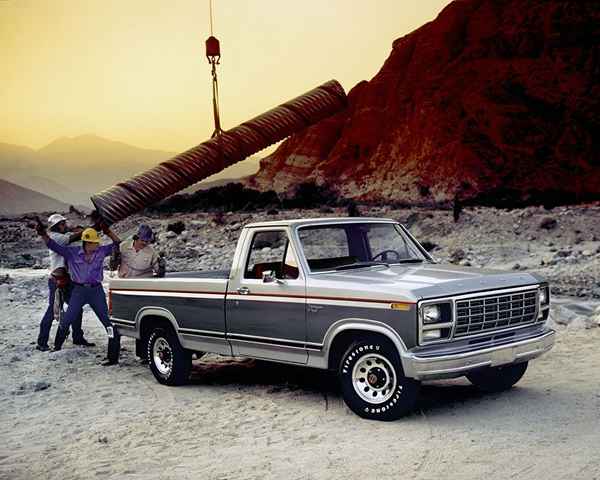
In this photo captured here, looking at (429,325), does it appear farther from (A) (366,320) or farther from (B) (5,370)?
(B) (5,370)

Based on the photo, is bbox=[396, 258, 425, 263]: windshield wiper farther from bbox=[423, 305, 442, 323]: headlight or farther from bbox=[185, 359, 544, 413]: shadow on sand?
bbox=[423, 305, 442, 323]: headlight

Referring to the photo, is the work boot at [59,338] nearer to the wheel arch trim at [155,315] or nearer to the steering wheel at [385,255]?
the wheel arch trim at [155,315]

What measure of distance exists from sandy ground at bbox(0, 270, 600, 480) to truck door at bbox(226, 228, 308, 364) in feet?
2.01

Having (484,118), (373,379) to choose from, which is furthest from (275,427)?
(484,118)

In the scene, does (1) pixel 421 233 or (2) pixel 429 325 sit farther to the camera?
(1) pixel 421 233

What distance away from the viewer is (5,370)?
34.2ft

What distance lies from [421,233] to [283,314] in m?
27.9

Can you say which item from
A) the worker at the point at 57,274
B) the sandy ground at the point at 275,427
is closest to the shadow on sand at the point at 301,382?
the sandy ground at the point at 275,427

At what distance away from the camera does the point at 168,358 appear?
31.1 ft

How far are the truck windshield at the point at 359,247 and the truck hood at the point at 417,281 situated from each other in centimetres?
24

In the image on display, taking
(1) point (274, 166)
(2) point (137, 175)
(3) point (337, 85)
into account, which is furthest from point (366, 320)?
(1) point (274, 166)

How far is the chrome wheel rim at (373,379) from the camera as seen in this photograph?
23.3 feet

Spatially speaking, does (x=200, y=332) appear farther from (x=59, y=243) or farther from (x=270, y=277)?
(x=59, y=243)

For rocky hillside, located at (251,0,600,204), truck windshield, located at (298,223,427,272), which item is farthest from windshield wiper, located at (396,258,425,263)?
rocky hillside, located at (251,0,600,204)
